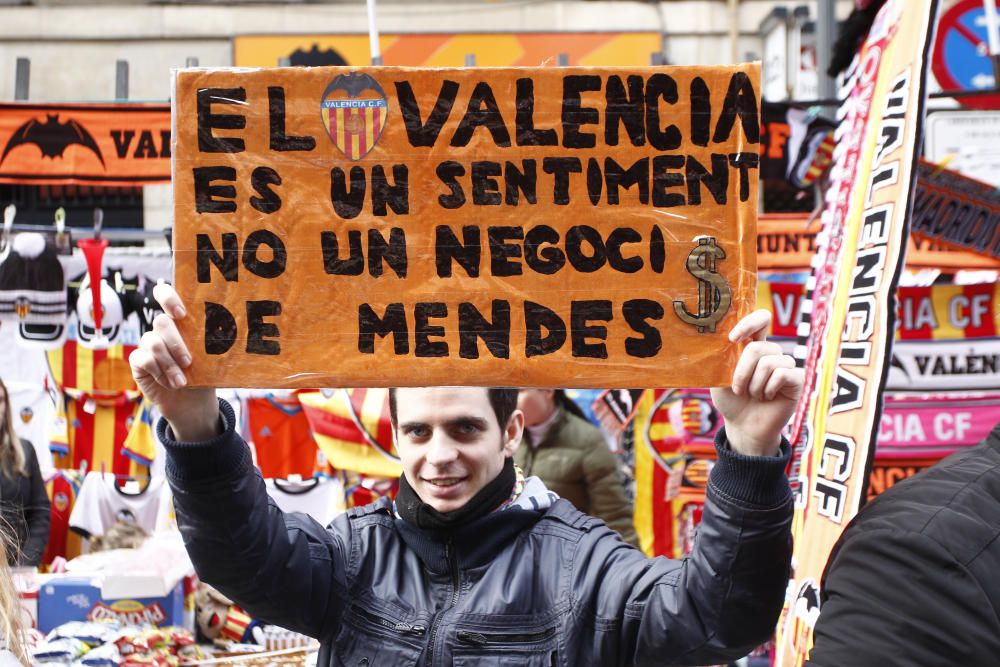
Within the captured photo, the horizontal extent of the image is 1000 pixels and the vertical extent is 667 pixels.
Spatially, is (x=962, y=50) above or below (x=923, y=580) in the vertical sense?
above

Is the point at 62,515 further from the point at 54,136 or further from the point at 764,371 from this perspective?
the point at 764,371

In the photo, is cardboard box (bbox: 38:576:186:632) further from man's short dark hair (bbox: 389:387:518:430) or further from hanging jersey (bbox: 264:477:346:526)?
man's short dark hair (bbox: 389:387:518:430)

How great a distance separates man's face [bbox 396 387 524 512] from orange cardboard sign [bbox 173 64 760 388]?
0.90 ft

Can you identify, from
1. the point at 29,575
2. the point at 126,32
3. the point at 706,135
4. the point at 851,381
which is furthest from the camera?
the point at 126,32

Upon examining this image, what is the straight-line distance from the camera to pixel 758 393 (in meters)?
1.82

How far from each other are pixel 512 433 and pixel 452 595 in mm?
444

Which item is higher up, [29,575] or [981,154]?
[981,154]

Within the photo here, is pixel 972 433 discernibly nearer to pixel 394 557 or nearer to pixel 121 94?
pixel 394 557

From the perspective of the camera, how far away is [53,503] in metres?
6.70

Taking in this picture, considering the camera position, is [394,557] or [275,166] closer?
[275,166]

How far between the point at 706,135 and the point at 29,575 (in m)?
3.85

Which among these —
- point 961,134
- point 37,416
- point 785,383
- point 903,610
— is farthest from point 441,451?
point 961,134

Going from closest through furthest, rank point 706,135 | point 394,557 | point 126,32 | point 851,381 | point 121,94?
point 706,135 < point 394,557 < point 851,381 < point 121,94 < point 126,32

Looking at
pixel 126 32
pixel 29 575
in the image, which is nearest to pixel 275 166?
pixel 29 575
